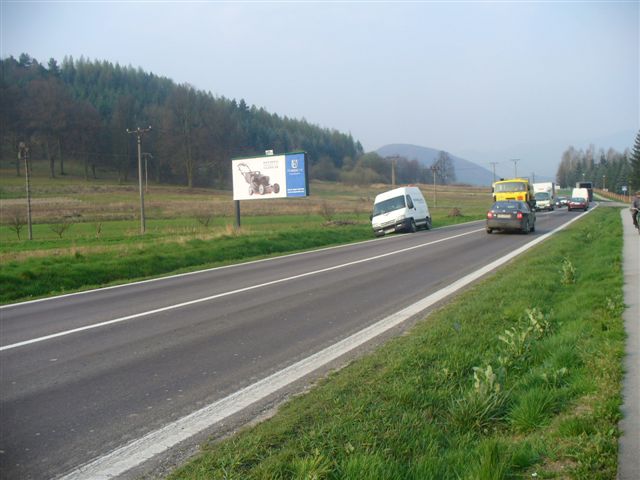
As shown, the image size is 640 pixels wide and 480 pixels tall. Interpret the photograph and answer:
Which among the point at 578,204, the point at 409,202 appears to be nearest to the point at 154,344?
the point at 409,202

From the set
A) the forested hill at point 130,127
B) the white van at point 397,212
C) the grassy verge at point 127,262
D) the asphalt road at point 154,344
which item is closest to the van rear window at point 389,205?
the white van at point 397,212

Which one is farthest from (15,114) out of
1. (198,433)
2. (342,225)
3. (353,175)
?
(198,433)

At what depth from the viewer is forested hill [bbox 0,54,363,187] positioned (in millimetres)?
74250

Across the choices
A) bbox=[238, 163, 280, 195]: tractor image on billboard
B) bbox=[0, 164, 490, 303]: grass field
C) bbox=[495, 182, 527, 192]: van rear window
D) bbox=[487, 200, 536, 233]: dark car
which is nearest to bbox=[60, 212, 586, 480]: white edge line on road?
bbox=[0, 164, 490, 303]: grass field

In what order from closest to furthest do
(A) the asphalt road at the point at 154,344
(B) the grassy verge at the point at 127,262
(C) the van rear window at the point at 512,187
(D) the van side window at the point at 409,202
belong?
(A) the asphalt road at the point at 154,344 < (B) the grassy verge at the point at 127,262 < (D) the van side window at the point at 409,202 < (C) the van rear window at the point at 512,187

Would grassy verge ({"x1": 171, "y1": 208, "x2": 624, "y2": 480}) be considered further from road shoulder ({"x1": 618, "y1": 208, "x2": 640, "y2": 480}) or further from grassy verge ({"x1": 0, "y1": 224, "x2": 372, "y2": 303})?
grassy verge ({"x1": 0, "y1": 224, "x2": 372, "y2": 303})

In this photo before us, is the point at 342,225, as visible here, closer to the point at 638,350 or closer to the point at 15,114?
the point at 638,350

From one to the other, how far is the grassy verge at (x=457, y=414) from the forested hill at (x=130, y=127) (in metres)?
66.2

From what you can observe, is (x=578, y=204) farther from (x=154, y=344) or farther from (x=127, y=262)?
(x=154, y=344)

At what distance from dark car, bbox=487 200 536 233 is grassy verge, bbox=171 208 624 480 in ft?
63.0

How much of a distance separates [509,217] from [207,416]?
23.1 meters

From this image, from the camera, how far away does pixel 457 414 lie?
14.6 feet

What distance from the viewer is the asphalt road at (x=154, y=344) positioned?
4883mm

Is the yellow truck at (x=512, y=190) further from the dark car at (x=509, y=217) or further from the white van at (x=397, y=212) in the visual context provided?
the dark car at (x=509, y=217)
